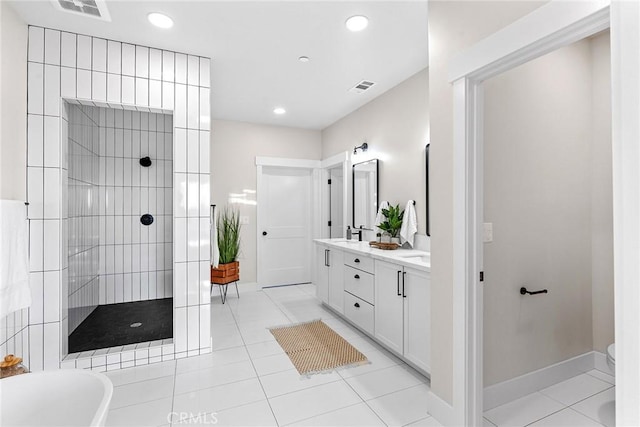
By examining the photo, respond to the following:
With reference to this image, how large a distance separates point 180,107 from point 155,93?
203mm

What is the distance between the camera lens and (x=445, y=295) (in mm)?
1813

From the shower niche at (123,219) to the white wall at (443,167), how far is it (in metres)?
2.60

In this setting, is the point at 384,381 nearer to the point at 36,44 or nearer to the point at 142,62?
the point at 142,62

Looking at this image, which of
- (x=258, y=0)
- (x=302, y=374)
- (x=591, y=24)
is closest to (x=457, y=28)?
(x=591, y=24)

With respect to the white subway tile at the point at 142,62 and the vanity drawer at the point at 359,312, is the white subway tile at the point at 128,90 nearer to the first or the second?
the white subway tile at the point at 142,62

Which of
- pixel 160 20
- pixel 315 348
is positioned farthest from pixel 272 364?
pixel 160 20

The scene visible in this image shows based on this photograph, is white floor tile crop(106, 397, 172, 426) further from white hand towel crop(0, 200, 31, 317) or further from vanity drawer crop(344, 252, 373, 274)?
vanity drawer crop(344, 252, 373, 274)

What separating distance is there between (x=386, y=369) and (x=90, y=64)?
3.18 metres

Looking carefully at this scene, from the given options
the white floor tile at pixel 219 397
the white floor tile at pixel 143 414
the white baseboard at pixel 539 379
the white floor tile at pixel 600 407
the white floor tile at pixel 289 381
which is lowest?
the white floor tile at pixel 143 414

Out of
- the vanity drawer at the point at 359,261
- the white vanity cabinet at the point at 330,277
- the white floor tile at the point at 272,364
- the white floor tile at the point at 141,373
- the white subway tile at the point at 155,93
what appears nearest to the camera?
the white floor tile at the point at 141,373

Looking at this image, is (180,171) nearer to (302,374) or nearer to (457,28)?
(302,374)

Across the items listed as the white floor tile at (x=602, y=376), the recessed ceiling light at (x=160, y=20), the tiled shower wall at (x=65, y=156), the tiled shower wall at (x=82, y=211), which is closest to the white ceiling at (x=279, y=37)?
the recessed ceiling light at (x=160, y=20)

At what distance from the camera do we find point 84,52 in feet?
7.80

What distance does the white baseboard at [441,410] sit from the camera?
5.80 feet
